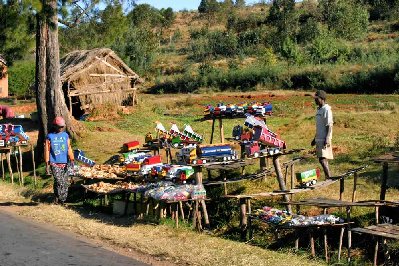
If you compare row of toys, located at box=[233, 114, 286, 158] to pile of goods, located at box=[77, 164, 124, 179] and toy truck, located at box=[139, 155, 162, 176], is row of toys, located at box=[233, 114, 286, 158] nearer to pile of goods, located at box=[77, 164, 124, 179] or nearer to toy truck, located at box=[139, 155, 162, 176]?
toy truck, located at box=[139, 155, 162, 176]

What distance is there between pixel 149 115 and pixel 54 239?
1621 centimetres

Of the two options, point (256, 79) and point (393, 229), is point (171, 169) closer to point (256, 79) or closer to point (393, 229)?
point (393, 229)

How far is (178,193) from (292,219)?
6.56 feet

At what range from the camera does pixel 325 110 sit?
33.9 feet

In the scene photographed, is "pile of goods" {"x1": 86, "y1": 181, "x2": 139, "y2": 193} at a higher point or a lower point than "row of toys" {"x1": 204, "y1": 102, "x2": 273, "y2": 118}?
lower

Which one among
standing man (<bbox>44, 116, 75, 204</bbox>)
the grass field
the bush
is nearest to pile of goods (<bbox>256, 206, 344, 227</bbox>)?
the grass field

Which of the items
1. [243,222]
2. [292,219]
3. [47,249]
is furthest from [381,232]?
[47,249]

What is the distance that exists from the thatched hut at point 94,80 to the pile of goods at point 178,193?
16.0 m

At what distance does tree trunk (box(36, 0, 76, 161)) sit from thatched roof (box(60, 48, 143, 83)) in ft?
24.5

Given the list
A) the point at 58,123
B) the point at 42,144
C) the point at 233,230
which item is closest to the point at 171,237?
the point at 233,230

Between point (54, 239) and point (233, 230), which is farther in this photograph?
point (233, 230)

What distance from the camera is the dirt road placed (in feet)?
26.3

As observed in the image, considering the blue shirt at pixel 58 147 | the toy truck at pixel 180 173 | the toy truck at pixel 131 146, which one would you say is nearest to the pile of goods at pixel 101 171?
the toy truck at pixel 131 146

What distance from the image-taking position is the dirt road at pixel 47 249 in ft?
26.3
